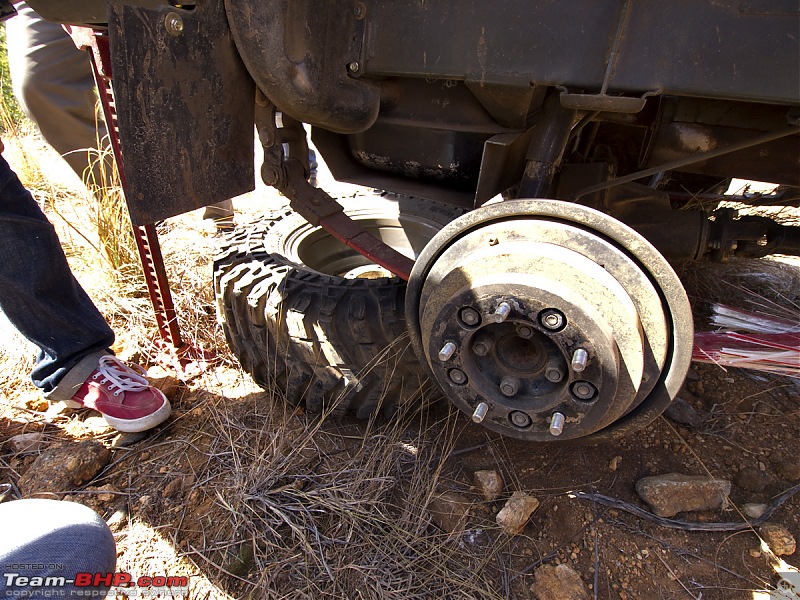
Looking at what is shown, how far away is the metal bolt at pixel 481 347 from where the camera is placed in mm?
1305

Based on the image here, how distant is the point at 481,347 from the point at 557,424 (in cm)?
25

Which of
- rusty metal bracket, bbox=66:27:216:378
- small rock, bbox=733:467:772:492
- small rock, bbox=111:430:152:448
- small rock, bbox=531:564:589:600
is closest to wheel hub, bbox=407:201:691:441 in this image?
small rock, bbox=531:564:589:600

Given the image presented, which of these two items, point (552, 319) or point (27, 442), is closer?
point (552, 319)

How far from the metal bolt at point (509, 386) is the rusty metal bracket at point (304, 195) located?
49cm

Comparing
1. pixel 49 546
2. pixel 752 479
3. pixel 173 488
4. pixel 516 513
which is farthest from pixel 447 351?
pixel 752 479

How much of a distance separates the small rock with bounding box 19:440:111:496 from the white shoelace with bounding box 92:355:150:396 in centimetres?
21

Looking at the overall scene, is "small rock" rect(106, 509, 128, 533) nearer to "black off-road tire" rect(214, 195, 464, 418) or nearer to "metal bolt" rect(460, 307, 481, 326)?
"black off-road tire" rect(214, 195, 464, 418)

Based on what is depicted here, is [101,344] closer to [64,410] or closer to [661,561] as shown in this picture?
[64,410]

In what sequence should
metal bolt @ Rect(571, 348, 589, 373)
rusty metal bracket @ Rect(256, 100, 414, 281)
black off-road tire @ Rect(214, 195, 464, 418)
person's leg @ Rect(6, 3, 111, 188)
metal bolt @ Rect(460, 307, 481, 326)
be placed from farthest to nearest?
person's leg @ Rect(6, 3, 111, 188) → black off-road tire @ Rect(214, 195, 464, 418) → rusty metal bracket @ Rect(256, 100, 414, 281) → metal bolt @ Rect(460, 307, 481, 326) → metal bolt @ Rect(571, 348, 589, 373)

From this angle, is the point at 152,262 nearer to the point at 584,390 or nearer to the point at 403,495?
the point at 403,495

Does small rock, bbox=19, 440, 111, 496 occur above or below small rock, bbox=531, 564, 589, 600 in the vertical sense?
below

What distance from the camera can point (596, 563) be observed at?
1531 mm

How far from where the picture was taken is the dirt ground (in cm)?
150

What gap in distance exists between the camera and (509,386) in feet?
4.21
